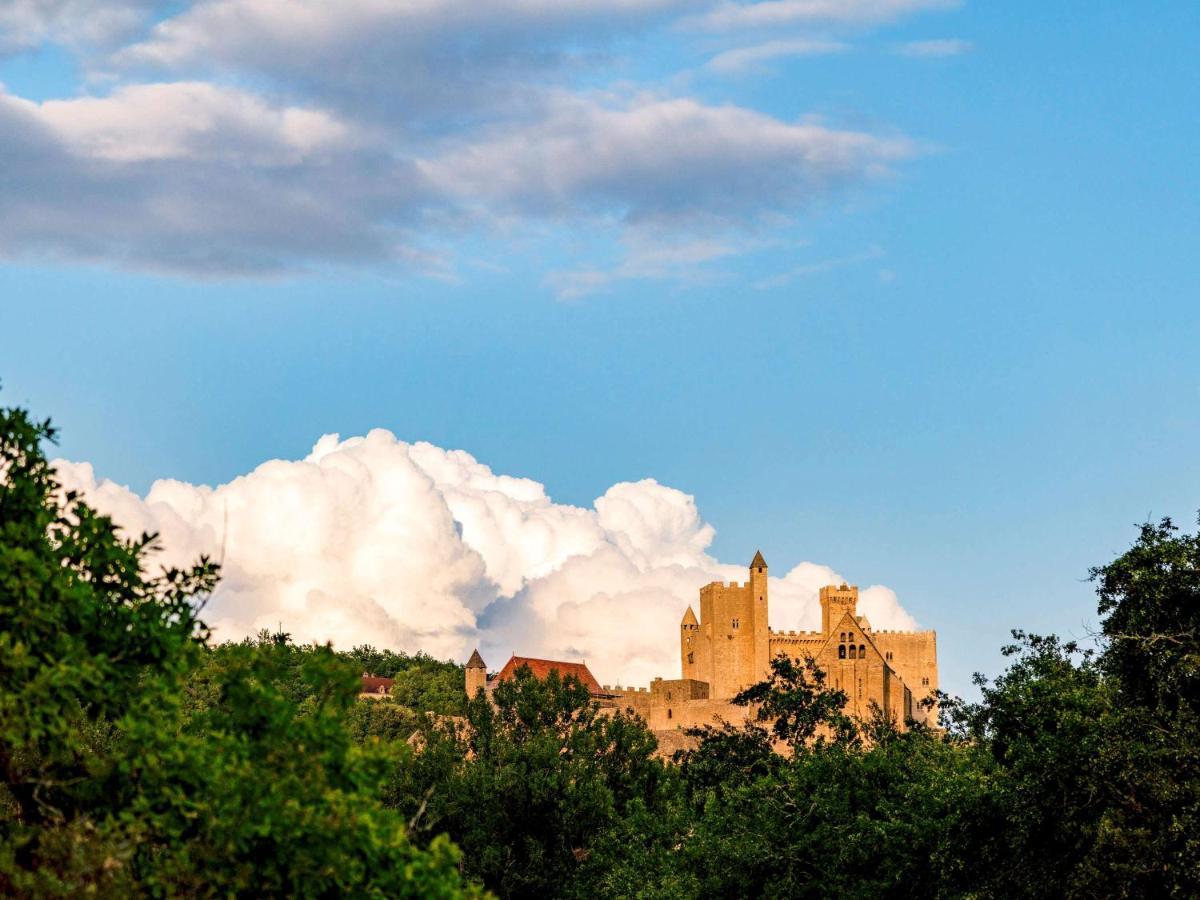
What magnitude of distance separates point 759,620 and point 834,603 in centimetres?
693

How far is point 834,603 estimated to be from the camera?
14100 centimetres

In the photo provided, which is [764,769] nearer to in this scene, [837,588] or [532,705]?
[532,705]

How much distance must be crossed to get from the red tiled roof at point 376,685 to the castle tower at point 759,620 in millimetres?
47972

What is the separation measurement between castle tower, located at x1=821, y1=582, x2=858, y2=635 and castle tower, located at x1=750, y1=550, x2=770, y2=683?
5.25m

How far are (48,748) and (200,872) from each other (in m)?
2.76

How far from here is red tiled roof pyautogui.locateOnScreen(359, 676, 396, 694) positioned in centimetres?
17350

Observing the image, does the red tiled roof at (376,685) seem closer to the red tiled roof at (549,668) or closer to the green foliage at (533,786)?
the red tiled roof at (549,668)

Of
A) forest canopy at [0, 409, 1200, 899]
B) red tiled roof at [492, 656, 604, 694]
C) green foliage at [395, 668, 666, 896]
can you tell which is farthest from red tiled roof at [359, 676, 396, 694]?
forest canopy at [0, 409, 1200, 899]

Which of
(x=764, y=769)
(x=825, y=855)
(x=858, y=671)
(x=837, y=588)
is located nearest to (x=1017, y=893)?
(x=825, y=855)

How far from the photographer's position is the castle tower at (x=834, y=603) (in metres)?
140

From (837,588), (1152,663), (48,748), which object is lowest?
(48,748)

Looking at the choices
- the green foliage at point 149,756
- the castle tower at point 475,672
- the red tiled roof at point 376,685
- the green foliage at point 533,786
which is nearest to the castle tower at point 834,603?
the castle tower at point 475,672

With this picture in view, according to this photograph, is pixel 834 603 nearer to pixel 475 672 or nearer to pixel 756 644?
pixel 756 644

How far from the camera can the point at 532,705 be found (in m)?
70.1
